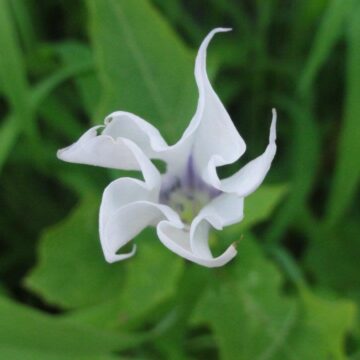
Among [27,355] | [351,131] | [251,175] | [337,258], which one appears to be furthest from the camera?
[337,258]

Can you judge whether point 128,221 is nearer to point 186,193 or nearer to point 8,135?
point 186,193

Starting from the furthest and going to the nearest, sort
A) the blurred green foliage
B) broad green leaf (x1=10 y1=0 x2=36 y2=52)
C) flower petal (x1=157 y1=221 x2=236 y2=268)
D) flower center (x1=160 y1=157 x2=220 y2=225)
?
broad green leaf (x1=10 y1=0 x2=36 y2=52)
the blurred green foliage
flower center (x1=160 y1=157 x2=220 y2=225)
flower petal (x1=157 y1=221 x2=236 y2=268)

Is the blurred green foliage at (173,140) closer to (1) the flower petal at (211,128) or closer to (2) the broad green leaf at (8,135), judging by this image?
(2) the broad green leaf at (8,135)

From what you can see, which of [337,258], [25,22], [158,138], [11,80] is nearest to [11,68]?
[11,80]

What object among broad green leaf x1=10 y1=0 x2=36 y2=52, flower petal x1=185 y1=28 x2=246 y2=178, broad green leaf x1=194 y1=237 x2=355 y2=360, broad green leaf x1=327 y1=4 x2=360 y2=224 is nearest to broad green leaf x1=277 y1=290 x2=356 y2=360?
broad green leaf x1=194 y1=237 x2=355 y2=360

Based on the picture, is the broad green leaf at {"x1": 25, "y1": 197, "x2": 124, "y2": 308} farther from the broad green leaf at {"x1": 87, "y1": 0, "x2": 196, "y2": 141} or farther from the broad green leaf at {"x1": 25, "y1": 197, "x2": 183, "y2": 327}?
the broad green leaf at {"x1": 87, "y1": 0, "x2": 196, "y2": 141}

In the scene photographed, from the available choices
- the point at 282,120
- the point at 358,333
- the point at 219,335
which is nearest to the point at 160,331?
the point at 219,335

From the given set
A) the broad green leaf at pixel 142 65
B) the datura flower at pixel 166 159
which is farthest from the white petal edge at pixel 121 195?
the broad green leaf at pixel 142 65
